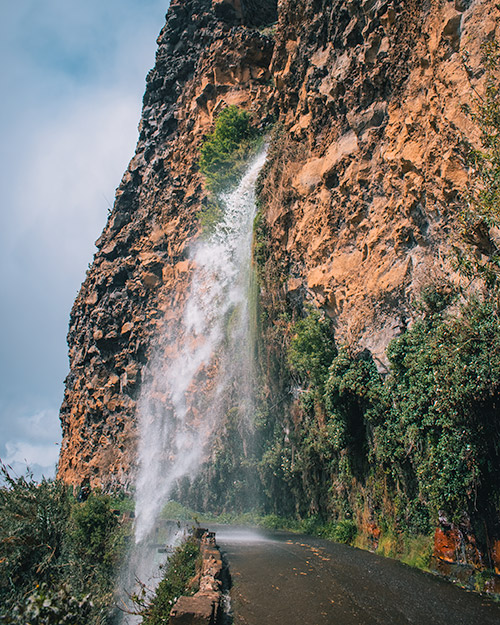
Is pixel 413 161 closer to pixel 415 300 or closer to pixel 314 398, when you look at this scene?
pixel 415 300

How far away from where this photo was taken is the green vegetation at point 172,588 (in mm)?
5266

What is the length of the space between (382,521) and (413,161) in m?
7.99

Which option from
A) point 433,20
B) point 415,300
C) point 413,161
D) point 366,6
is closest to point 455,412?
point 415,300

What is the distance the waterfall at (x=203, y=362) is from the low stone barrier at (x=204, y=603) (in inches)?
468

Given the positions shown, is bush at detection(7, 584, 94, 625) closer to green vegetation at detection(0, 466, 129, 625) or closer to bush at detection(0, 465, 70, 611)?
green vegetation at detection(0, 466, 129, 625)

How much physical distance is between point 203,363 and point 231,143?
12.2 metres

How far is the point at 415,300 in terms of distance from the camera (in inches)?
347

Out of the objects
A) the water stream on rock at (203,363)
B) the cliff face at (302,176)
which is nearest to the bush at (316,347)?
the cliff face at (302,176)

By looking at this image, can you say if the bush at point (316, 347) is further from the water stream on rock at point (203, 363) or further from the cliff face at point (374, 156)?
the water stream on rock at point (203, 363)

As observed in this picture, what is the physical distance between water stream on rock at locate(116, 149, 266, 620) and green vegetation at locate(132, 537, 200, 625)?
33.8 feet

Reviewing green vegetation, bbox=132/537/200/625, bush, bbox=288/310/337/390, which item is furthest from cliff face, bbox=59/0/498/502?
green vegetation, bbox=132/537/200/625

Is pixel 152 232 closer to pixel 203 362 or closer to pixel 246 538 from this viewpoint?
pixel 203 362

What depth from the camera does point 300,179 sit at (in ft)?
46.5

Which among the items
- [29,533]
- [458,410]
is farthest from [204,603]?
[29,533]
